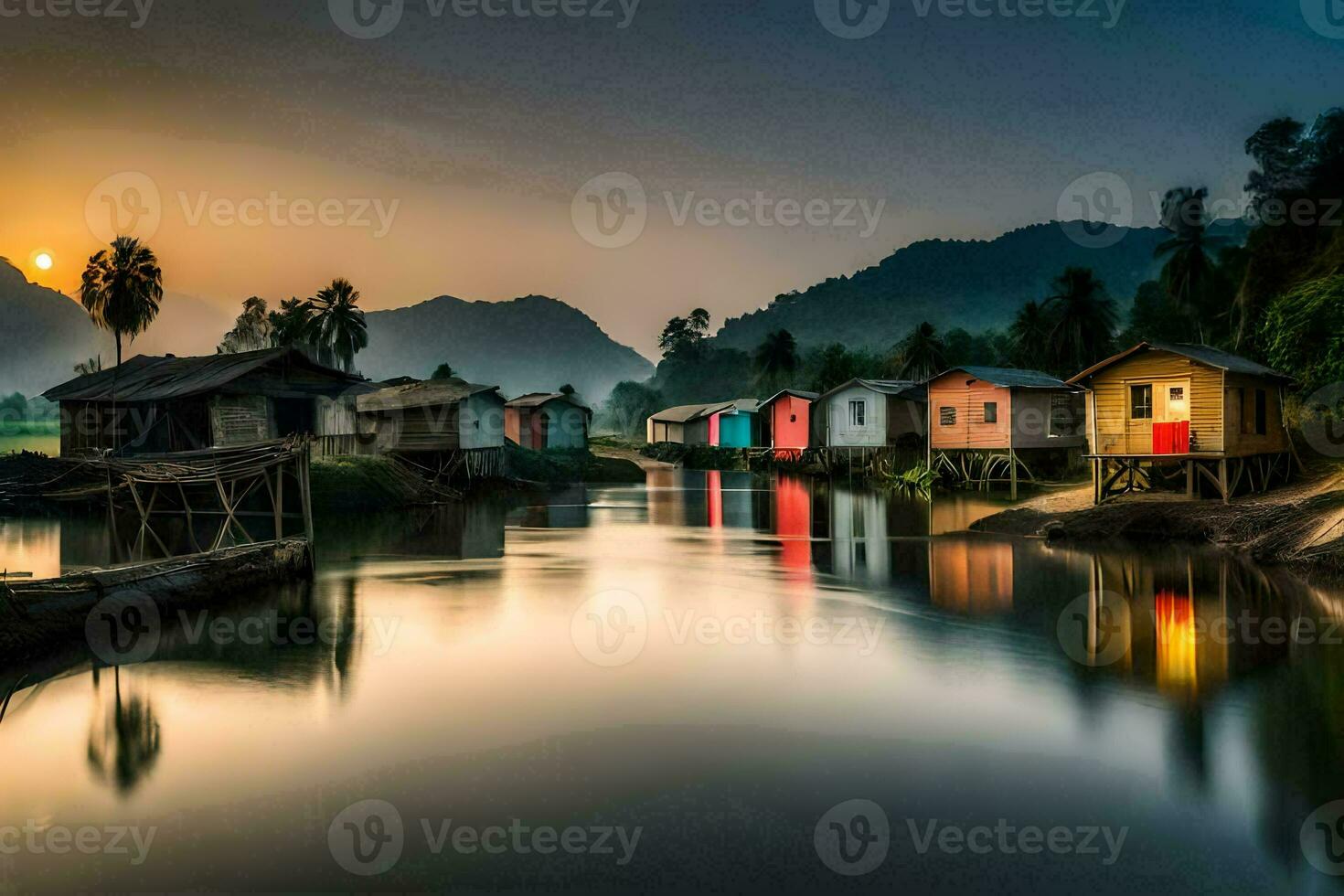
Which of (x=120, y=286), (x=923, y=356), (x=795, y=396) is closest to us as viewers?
(x=120, y=286)

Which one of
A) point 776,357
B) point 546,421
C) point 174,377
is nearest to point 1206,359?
point 174,377

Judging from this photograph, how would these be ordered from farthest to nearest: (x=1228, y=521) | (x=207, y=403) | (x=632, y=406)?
(x=632, y=406), (x=207, y=403), (x=1228, y=521)

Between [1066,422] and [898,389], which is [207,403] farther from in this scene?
[1066,422]

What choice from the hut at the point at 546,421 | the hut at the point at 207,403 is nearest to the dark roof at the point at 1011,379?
the hut at the point at 207,403

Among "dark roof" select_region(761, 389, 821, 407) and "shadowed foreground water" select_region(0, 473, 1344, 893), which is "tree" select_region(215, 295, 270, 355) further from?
"shadowed foreground water" select_region(0, 473, 1344, 893)

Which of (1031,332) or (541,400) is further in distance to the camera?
(541,400)

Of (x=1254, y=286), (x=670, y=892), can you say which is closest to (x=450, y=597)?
(x=670, y=892)

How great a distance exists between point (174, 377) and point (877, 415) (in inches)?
1556

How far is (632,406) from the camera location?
144625 millimetres

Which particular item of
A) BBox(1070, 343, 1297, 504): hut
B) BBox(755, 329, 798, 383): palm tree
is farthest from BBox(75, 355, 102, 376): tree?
BBox(755, 329, 798, 383): palm tree

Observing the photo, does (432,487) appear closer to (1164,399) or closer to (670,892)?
(1164,399)

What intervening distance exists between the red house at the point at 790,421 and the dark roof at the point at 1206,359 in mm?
36443

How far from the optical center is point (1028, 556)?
25.8 meters

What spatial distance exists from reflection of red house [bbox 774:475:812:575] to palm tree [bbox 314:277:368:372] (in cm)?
4708
